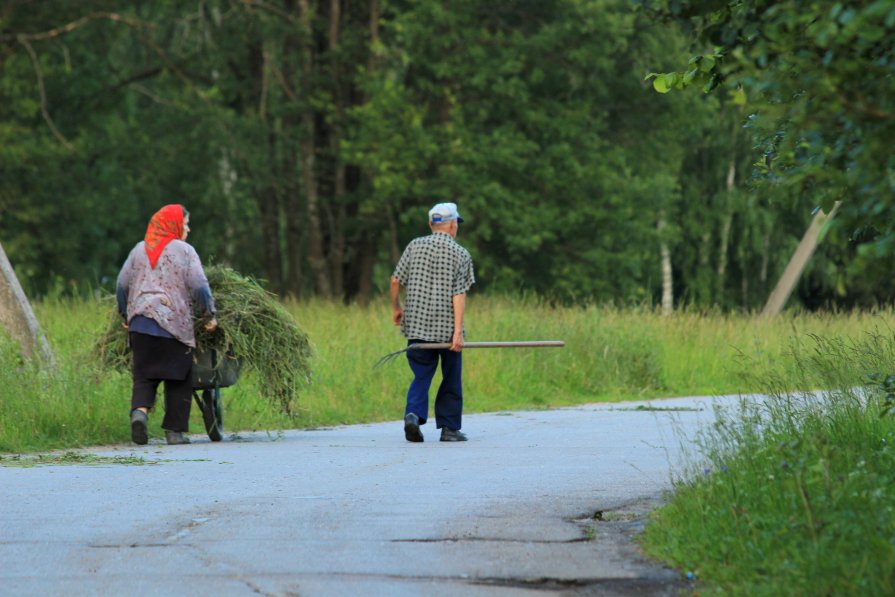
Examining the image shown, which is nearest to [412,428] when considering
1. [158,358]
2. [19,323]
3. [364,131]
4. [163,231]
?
[158,358]

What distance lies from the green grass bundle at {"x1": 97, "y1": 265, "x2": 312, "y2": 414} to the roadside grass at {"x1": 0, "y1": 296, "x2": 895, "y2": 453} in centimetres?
29

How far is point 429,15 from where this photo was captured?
119 feet

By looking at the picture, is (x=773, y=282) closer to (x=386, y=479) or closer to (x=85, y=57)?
(x=85, y=57)

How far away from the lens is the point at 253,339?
13.0m

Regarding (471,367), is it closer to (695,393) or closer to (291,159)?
(695,393)

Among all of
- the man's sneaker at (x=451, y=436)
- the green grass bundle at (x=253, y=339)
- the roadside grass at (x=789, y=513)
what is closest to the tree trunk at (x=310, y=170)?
the green grass bundle at (x=253, y=339)

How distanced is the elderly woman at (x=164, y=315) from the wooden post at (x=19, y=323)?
10.4 feet

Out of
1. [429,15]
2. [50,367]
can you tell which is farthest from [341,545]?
[429,15]

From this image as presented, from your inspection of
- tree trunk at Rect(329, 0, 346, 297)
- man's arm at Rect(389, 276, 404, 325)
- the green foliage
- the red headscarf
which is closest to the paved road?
man's arm at Rect(389, 276, 404, 325)

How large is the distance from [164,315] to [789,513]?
6809 mm

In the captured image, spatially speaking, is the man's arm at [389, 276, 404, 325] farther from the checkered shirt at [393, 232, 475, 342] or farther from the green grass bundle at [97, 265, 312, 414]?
the green grass bundle at [97, 265, 312, 414]

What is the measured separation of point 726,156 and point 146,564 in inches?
1668

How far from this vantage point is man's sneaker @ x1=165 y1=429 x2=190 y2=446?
12.6 m

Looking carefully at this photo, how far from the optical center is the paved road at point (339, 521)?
6.24m
